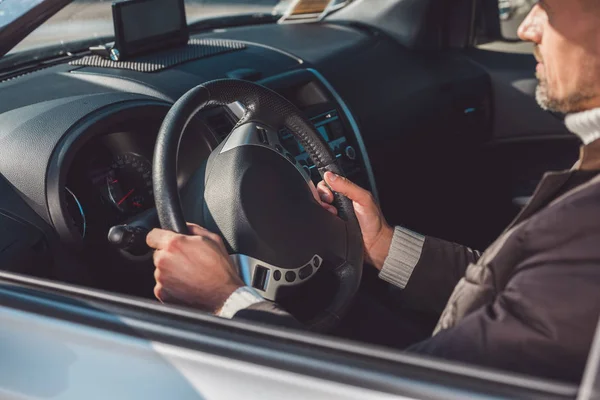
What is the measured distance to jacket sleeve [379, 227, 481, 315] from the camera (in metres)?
2.01

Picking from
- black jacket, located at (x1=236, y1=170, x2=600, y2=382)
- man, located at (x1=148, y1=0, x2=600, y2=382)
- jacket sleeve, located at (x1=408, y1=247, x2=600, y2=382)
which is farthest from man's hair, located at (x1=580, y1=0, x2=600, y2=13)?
jacket sleeve, located at (x1=408, y1=247, x2=600, y2=382)

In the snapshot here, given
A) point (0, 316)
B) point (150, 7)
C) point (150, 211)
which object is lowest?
point (150, 211)

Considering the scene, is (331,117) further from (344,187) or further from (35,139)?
(35,139)

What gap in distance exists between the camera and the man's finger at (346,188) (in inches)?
79.4

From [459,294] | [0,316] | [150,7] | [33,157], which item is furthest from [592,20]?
[150,7]

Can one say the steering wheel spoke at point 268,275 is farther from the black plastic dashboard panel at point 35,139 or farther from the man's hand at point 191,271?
the black plastic dashboard panel at point 35,139

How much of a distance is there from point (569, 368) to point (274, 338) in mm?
420

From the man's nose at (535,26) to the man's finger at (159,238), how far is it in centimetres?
80

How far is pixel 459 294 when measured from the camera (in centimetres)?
143

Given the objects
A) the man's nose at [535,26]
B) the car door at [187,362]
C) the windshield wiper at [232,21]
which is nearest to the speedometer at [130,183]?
the car door at [187,362]

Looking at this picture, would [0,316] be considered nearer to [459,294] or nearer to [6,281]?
[6,281]

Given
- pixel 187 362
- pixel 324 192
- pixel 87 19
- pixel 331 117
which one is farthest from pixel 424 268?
pixel 87 19

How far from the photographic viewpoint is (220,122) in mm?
2416

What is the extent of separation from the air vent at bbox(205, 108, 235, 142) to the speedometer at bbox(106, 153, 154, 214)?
0.22 m
